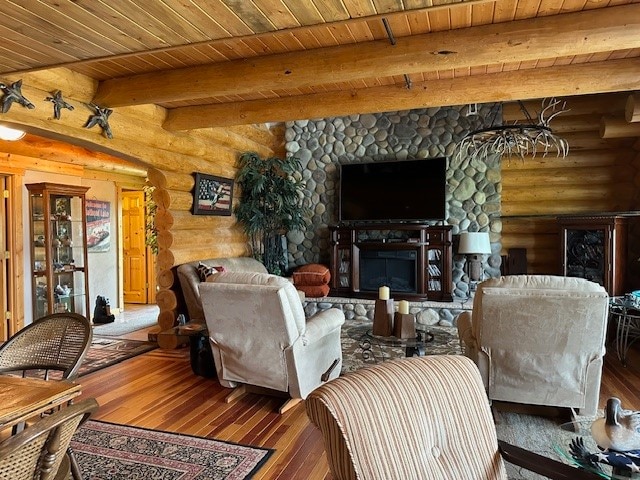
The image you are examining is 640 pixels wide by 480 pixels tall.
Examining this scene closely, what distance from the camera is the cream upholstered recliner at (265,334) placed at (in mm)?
3035

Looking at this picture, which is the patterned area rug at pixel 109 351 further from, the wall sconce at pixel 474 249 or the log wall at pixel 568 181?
the log wall at pixel 568 181

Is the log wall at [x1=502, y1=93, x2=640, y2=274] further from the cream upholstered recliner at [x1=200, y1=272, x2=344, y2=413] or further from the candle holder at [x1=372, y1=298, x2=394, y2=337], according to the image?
the cream upholstered recliner at [x1=200, y1=272, x2=344, y2=413]

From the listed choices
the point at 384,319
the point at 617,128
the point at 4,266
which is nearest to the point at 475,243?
the point at 617,128

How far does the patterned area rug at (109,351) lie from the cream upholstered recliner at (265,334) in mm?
1660

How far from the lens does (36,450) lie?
3.90ft

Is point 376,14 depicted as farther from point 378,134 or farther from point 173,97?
point 378,134

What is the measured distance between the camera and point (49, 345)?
225 cm

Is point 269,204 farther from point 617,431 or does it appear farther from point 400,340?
point 617,431

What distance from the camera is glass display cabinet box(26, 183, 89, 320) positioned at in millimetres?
5578

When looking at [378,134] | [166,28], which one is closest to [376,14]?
[166,28]

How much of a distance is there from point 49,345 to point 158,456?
2.97ft

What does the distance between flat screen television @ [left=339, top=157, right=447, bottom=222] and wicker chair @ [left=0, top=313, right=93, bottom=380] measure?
4.75 m

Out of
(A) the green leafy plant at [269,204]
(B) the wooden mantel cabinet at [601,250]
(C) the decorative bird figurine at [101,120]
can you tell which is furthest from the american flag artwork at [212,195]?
(B) the wooden mantel cabinet at [601,250]

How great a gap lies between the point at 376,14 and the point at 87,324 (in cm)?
224
